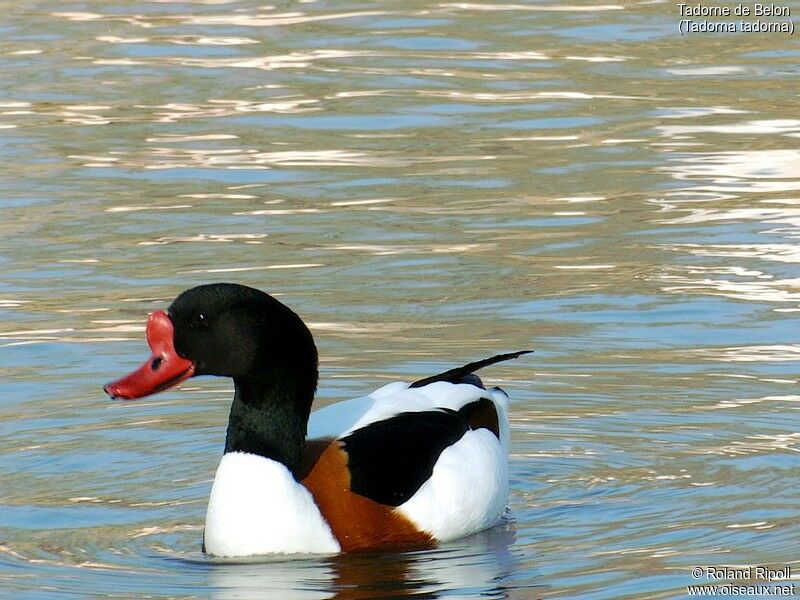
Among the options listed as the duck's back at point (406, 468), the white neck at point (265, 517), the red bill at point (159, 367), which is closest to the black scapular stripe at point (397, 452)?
the duck's back at point (406, 468)

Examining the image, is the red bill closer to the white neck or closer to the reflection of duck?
the white neck

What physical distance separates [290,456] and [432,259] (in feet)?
15.5

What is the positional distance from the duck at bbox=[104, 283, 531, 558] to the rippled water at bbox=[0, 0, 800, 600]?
0.16 metres

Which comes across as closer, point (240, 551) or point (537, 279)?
point (240, 551)

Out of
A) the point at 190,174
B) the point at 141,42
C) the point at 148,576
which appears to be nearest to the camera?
the point at 148,576

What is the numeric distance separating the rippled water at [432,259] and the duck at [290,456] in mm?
157

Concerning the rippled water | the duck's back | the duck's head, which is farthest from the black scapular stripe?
the duck's head

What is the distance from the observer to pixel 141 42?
2091 centimetres

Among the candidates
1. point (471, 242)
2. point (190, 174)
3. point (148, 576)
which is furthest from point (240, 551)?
point (190, 174)

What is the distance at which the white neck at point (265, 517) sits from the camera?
24.6 feet

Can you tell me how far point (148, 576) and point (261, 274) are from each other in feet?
15.6

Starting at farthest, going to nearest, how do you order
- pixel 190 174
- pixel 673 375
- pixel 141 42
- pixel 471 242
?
pixel 141 42 → pixel 190 174 → pixel 471 242 → pixel 673 375

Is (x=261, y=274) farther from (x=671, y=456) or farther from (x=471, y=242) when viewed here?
Answer: (x=671, y=456)

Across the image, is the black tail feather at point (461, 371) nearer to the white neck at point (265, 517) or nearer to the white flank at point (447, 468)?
the white flank at point (447, 468)
